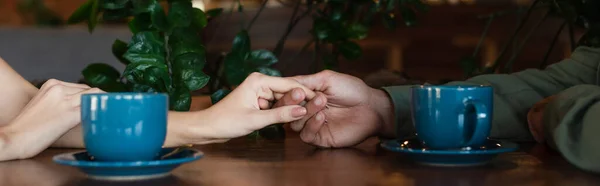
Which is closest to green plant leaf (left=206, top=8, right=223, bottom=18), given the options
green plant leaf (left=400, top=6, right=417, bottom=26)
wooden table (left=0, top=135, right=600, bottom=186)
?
green plant leaf (left=400, top=6, right=417, bottom=26)

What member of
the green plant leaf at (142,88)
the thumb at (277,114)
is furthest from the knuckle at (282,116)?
the green plant leaf at (142,88)

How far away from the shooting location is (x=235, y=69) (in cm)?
172

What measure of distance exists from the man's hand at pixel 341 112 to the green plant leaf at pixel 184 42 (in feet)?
0.92

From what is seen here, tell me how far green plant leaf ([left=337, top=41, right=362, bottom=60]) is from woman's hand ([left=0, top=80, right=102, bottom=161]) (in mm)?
1148

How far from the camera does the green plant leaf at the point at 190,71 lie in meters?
1.41

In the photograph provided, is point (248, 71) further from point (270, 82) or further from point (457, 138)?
point (457, 138)

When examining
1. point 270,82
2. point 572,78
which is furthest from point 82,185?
point 572,78

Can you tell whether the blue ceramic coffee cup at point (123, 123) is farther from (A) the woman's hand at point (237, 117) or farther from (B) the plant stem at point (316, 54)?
(B) the plant stem at point (316, 54)

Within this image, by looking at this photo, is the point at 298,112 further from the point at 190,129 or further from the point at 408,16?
the point at 408,16

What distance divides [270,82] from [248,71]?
604 mm

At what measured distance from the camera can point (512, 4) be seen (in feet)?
14.8

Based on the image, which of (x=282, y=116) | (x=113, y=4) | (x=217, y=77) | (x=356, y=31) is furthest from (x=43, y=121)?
(x=356, y=31)

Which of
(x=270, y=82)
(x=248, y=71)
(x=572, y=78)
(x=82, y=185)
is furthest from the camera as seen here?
(x=248, y=71)

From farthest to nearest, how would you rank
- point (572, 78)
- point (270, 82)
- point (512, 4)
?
point (512, 4), point (572, 78), point (270, 82)
